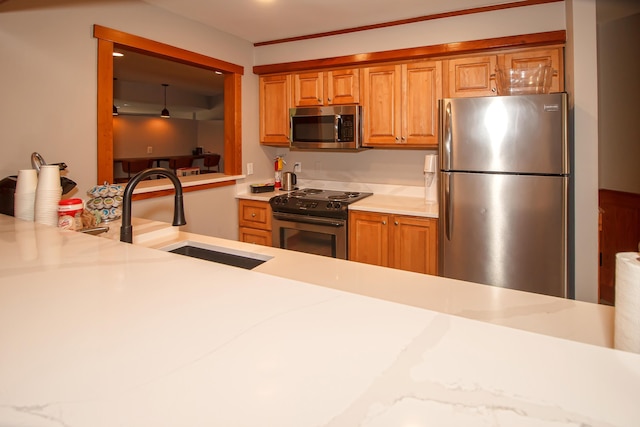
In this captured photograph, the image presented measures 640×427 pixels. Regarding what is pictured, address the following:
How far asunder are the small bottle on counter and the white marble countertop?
3.09 feet

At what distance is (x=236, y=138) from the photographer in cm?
371

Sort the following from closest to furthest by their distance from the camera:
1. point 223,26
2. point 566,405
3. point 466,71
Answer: point 566,405
point 466,71
point 223,26

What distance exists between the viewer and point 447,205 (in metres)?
2.64

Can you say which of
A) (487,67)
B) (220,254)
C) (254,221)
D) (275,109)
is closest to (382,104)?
(487,67)

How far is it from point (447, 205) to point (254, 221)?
1.87 metres

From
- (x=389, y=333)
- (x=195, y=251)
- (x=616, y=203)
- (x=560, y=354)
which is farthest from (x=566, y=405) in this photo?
(x=616, y=203)

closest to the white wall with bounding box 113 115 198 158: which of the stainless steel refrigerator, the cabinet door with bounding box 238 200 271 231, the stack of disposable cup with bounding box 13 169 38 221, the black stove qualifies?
the cabinet door with bounding box 238 200 271 231

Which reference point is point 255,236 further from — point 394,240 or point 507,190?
point 507,190

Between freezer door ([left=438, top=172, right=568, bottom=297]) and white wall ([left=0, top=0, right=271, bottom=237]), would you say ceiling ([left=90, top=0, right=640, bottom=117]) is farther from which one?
freezer door ([left=438, top=172, right=568, bottom=297])

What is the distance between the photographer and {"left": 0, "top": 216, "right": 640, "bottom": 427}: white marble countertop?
19.0 inches

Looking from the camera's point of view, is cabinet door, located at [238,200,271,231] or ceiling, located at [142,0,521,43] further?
cabinet door, located at [238,200,271,231]

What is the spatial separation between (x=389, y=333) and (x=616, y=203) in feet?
12.7

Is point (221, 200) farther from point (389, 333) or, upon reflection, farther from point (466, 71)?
point (389, 333)

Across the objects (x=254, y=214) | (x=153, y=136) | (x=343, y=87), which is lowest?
(x=254, y=214)
